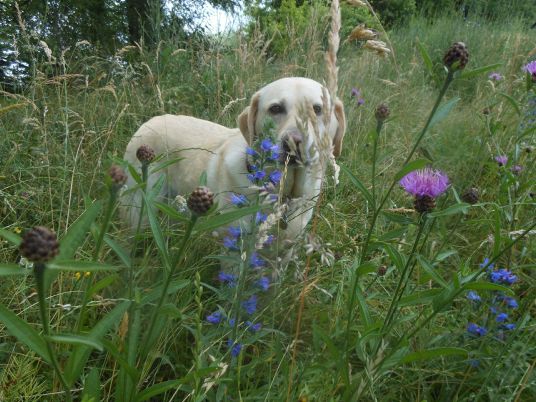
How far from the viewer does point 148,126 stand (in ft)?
9.73

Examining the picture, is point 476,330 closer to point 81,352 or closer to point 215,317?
point 215,317

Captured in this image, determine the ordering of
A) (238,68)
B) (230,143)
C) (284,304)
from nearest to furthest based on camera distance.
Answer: (284,304)
(230,143)
(238,68)

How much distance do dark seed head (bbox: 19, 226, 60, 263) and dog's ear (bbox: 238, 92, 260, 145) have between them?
2047mm

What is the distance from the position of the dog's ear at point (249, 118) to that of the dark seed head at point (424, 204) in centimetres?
165

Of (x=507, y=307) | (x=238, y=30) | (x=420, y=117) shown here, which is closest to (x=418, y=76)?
(x=420, y=117)

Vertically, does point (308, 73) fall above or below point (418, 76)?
above

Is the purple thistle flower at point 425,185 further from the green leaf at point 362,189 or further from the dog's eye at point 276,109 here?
the dog's eye at point 276,109

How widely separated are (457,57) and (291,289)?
46.7 inches

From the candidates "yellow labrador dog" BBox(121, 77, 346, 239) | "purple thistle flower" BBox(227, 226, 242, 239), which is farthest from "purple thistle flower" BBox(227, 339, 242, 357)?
Result: "yellow labrador dog" BBox(121, 77, 346, 239)

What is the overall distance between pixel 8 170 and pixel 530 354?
2.67 meters

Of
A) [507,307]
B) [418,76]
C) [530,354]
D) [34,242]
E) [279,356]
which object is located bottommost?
[418,76]

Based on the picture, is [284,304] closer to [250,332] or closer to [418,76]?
[250,332]

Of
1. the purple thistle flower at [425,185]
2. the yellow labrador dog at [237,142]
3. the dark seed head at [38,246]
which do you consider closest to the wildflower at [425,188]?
the purple thistle flower at [425,185]

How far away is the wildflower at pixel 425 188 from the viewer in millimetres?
1013
